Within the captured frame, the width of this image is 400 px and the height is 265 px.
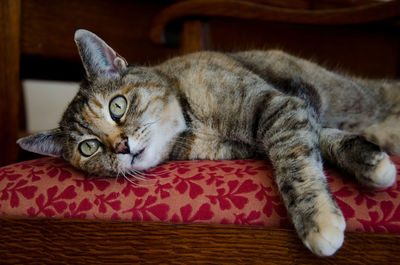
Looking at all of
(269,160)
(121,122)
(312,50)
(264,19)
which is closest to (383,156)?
(269,160)

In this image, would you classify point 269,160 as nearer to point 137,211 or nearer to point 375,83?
point 137,211

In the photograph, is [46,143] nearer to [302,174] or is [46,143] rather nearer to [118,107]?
[118,107]

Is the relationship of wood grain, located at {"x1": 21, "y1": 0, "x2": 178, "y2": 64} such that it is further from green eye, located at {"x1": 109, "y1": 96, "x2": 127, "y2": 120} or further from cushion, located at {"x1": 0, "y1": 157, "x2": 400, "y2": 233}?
cushion, located at {"x1": 0, "y1": 157, "x2": 400, "y2": 233}

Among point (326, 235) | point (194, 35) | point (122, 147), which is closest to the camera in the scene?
point (326, 235)

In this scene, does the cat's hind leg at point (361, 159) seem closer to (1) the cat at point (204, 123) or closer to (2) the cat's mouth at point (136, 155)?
(1) the cat at point (204, 123)

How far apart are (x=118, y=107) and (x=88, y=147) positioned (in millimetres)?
156

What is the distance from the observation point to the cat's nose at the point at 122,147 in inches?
39.9

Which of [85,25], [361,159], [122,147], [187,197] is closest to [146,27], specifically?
[85,25]

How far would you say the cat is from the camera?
910 millimetres

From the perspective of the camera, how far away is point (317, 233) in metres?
0.71

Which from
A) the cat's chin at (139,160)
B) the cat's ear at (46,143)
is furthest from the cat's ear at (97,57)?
the cat's chin at (139,160)

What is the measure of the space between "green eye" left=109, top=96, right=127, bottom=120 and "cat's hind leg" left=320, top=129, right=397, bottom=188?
0.61m

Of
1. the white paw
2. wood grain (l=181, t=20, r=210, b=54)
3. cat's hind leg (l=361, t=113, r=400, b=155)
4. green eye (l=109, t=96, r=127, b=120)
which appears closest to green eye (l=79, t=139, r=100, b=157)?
green eye (l=109, t=96, r=127, b=120)

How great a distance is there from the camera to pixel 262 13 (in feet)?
4.81
